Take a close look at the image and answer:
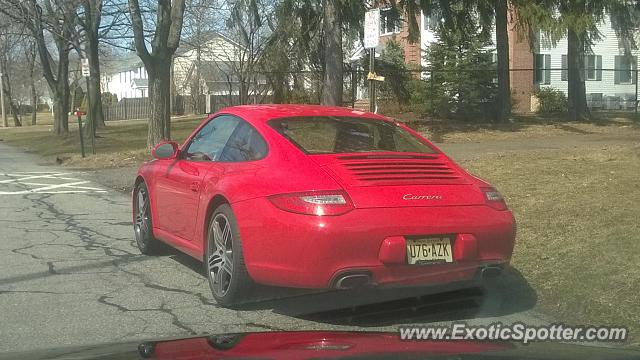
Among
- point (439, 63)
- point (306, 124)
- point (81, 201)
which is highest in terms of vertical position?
point (439, 63)

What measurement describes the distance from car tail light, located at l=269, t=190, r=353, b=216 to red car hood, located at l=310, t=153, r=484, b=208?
0.07 meters

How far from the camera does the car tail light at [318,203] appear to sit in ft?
15.2

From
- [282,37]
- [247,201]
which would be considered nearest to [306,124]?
[247,201]

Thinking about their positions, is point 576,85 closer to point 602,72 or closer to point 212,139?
point 602,72

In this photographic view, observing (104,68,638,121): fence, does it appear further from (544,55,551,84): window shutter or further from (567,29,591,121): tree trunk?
(567,29,591,121): tree trunk

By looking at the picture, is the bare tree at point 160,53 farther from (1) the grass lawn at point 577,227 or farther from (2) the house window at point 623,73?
(2) the house window at point 623,73

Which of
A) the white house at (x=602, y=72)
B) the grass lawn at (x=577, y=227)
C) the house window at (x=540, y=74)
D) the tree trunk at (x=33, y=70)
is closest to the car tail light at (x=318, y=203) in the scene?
the grass lawn at (x=577, y=227)

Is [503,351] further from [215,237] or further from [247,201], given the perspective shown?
[215,237]

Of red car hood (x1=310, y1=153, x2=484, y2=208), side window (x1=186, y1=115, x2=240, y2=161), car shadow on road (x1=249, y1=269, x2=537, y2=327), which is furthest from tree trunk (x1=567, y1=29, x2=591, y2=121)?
red car hood (x1=310, y1=153, x2=484, y2=208)

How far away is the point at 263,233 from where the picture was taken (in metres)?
4.87

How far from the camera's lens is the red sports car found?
4629 millimetres

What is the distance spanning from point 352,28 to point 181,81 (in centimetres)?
5054

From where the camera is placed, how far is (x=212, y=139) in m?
6.36

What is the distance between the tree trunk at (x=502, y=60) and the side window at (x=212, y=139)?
17.3 metres
